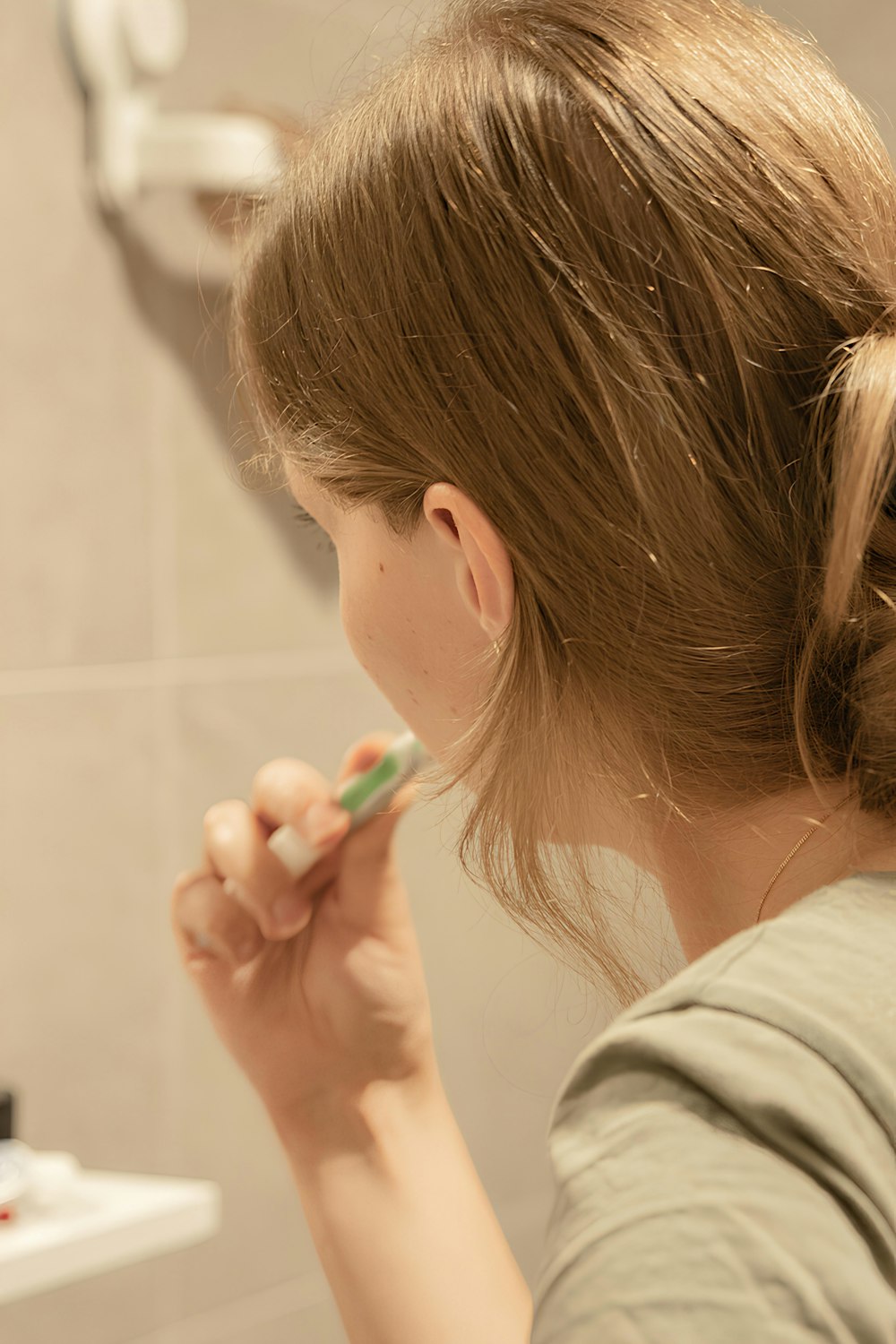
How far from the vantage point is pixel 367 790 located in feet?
2.10

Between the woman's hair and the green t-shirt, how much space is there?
12 centimetres

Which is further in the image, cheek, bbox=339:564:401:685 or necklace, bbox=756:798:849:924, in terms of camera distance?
cheek, bbox=339:564:401:685

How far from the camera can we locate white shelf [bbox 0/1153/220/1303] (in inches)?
25.0

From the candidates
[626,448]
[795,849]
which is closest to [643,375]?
[626,448]

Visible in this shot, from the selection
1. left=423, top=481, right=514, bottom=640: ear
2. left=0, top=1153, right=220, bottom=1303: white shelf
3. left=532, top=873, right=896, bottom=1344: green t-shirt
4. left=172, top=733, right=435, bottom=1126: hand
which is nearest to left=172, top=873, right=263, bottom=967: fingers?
left=172, top=733, right=435, bottom=1126: hand

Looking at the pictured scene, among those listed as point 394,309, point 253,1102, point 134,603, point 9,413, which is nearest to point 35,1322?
point 253,1102

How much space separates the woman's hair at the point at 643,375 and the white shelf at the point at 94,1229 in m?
0.35

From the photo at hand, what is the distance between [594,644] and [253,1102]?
2.23 ft

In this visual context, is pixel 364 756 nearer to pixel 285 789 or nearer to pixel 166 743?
pixel 285 789

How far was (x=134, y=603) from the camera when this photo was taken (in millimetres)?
928

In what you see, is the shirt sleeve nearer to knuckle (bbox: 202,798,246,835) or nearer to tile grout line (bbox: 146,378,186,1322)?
knuckle (bbox: 202,798,246,835)

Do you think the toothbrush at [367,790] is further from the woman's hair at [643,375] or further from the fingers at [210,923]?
the woman's hair at [643,375]

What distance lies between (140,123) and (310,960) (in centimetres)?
57

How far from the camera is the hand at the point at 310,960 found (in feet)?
2.11
